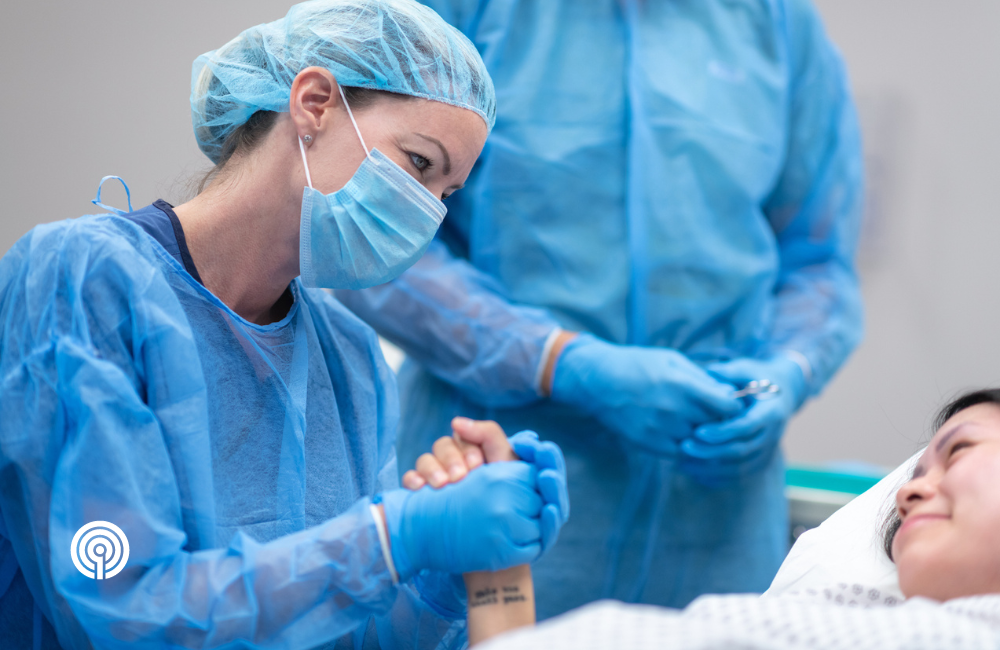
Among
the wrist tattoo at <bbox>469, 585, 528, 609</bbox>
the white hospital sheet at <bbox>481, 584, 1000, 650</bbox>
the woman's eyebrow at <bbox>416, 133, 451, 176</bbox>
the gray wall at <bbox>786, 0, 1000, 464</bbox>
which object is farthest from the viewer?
the gray wall at <bbox>786, 0, 1000, 464</bbox>

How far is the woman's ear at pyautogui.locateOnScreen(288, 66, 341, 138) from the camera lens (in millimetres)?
1019

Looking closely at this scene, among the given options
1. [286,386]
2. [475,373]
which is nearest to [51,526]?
[286,386]

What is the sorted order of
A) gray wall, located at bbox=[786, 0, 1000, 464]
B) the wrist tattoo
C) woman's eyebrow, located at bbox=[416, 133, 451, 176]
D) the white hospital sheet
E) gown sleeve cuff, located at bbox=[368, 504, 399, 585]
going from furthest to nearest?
gray wall, located at bbox=[786, 0, 1000, 464]
woman's eyebrow, located at bbox=[416, 133, 451, 176]
the wrist tattoo
gown sleeve cuff, located at bbox=[368, 504, 399, 585]
the white hospital sheet

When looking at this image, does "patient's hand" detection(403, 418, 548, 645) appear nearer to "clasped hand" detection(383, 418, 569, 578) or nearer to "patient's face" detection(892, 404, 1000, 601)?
"clasped hand" detection(383, 418, 569, 578)

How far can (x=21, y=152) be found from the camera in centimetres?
Result: 136

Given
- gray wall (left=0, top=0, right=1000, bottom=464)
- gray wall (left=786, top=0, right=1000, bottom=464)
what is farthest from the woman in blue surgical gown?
gray wall (left=786, top=0, right=1000, bottom=464)

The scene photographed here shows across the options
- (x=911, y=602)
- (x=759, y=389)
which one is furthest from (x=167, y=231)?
(x=759, y=389)

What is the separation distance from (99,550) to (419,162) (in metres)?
0.59

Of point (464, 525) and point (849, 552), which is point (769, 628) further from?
point (849, 552)

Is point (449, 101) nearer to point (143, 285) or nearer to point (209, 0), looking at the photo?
point (143, 285)

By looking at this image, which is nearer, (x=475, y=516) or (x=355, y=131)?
(x=475, y=516)

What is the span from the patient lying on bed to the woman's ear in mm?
613

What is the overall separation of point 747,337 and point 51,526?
1.33 meters

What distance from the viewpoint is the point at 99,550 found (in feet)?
2.57
